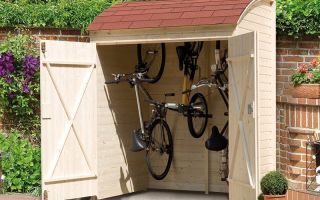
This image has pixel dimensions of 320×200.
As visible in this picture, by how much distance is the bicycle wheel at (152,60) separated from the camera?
10938 millimetres

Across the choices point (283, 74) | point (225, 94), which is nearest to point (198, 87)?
point (225, 94)

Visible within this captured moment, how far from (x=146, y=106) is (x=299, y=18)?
10.3 ft

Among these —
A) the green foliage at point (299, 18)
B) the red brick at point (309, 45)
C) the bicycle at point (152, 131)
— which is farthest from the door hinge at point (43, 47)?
the red brick at point (309, 45)

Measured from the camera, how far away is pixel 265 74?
30.6 ft

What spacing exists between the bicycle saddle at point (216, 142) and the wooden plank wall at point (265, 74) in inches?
35.8

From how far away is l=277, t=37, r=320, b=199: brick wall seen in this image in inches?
361

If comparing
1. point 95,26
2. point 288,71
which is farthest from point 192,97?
point 95,26

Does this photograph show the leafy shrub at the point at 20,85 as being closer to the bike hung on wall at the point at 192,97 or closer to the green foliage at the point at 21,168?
the green foliage at the point at 21,168

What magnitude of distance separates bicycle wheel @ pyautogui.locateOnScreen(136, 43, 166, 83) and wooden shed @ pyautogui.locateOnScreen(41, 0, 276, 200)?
0.18 meters

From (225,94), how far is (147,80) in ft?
3.91

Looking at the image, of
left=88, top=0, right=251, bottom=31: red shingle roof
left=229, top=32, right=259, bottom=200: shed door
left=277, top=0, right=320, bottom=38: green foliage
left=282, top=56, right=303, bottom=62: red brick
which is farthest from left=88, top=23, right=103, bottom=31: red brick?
left=282, top=56, right=303, bottom=62: red brick

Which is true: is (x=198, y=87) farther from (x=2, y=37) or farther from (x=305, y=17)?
(x=2, y=37)

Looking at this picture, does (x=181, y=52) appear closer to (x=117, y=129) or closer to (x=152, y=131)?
(x=152, y=131)

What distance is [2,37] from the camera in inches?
452
